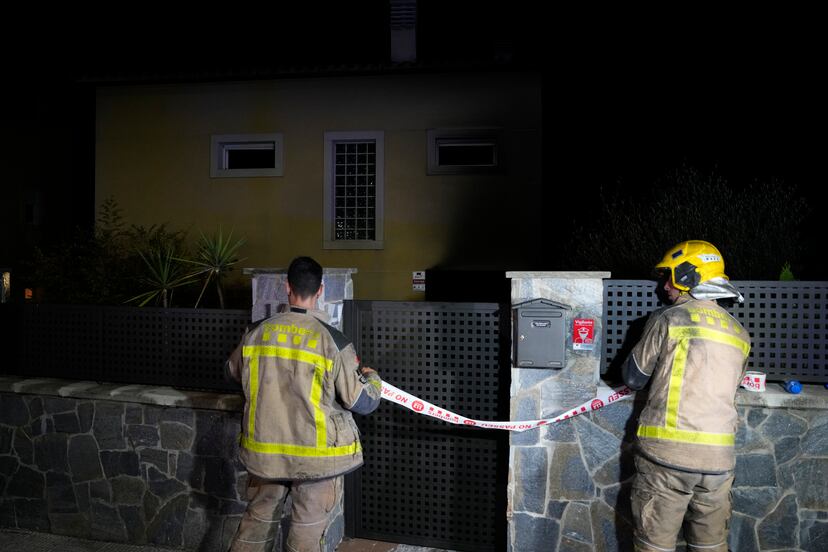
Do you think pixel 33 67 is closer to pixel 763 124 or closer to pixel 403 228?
pixel 403 228

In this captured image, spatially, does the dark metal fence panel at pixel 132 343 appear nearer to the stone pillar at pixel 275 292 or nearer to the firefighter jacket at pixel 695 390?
the stone pillar at pixel 275 292

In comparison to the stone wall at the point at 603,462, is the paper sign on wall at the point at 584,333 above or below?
above

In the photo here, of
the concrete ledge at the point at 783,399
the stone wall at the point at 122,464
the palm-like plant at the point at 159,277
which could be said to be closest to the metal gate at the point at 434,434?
the stone wall at the point at 122,464

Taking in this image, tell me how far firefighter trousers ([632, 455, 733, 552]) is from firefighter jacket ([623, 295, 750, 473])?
0.09 meters

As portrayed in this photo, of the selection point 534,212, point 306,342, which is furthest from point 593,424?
point 534,212

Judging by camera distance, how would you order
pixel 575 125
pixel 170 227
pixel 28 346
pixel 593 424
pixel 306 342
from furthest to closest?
pixel 575 125 → pixel 170 227 → pixel 28 346 → pixel 593 424 → pixel 306 342

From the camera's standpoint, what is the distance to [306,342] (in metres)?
3.01

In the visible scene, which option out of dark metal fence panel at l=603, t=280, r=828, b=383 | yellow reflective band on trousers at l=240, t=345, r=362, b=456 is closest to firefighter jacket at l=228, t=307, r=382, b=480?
yellow reflective band on trousers at l=240, t=345, r=362, b=456

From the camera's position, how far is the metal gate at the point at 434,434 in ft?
13.8

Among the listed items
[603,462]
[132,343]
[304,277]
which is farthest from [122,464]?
[603,462]

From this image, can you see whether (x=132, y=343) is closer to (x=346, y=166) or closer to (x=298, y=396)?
(x=298, y=396)

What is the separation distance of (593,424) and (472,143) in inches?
340

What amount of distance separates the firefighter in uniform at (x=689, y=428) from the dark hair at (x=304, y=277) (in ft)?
6.58

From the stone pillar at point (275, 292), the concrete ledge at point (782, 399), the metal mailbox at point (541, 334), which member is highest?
the stone pillar at point (275, 292)
